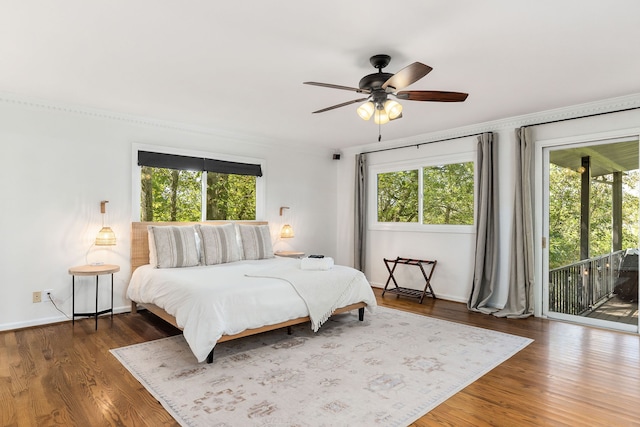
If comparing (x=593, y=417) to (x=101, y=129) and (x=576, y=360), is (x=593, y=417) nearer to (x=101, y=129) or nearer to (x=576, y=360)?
(x=576, y=360)

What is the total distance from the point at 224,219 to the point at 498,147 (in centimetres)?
382

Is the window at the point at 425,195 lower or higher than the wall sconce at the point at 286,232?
higher

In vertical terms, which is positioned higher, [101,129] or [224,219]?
[101,129]

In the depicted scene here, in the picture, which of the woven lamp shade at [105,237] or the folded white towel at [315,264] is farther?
the woven lamp shade at [105,237]

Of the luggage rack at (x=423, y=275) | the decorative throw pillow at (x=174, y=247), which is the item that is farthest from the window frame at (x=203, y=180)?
the luggage rack at (x=423, y=275)

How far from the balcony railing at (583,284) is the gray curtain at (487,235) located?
660 mm

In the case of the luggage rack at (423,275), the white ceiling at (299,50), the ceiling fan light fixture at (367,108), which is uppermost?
the white ceiling at (299,50)

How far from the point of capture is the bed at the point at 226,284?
308 centimetres

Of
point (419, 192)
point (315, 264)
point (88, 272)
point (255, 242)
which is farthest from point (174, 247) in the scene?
point (419, 192)

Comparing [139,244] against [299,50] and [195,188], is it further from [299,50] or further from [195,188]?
[299,50]

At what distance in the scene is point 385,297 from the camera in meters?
5.56

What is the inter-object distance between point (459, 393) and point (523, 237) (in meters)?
2.57

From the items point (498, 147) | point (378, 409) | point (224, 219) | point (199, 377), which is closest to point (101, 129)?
point (224, 219)

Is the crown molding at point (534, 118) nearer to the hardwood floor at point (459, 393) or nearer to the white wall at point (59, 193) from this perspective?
the hardwood floor at point (459, 393)
